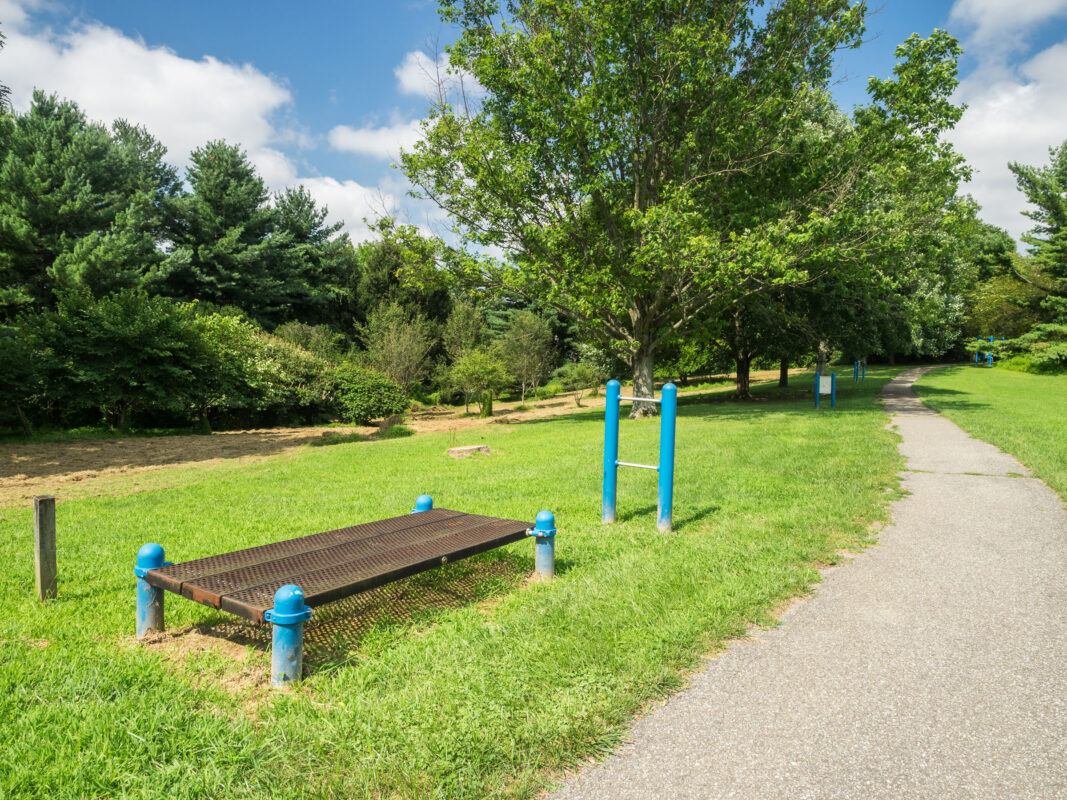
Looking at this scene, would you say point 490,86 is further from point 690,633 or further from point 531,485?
point 690,633

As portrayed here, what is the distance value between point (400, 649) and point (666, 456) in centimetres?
303

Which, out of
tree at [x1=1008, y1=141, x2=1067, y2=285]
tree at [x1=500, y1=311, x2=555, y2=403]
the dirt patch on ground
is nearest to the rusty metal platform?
the dirt patch on ground

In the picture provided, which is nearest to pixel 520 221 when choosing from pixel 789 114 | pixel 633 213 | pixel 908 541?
pixel 633 213

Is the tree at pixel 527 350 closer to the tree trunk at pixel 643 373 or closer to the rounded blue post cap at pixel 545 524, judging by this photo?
the tree trunk at pixel 643 373

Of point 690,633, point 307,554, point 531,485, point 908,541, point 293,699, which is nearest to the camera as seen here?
point 293,699

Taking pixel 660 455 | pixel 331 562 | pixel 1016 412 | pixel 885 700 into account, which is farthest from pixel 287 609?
pixel 1016 412

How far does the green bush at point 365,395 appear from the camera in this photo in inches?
861

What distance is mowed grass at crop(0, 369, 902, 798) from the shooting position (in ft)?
7.46

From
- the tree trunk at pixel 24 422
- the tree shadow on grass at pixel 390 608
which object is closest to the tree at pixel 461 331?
the tree trunk at pixel 24 422

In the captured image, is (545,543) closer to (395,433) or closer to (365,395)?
(395,433)

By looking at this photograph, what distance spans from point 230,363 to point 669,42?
16.2 meters

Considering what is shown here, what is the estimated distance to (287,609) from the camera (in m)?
2.77

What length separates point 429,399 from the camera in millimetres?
33938

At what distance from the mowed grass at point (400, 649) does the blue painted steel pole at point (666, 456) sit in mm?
273
